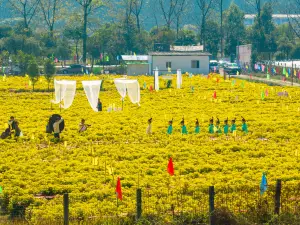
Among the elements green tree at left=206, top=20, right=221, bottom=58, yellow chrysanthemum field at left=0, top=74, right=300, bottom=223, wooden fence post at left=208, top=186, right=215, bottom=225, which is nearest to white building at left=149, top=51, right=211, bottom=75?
green tree at left=206, top=20, right=221, bottom=58

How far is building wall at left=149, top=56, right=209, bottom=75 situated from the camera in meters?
73.3

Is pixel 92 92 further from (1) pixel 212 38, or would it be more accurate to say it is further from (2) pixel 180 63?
(1) pixel 212 38

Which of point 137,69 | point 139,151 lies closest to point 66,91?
point 139,151

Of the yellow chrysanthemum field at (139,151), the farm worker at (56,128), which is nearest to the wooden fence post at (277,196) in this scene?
the yellow chrysanthemum field at (139,151)

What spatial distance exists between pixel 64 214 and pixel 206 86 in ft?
123

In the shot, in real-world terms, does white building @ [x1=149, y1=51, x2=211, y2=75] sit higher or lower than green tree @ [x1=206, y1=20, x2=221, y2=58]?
lower

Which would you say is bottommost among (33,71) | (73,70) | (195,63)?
(73,70)

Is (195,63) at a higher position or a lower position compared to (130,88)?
higher

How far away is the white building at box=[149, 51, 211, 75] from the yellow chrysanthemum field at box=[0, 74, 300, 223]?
30.9 metres

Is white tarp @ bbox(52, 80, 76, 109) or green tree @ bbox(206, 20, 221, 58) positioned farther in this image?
green tree @ bbox(206, 20, 221, 58)

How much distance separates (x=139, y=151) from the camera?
25.0 meters

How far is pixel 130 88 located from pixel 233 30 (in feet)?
214

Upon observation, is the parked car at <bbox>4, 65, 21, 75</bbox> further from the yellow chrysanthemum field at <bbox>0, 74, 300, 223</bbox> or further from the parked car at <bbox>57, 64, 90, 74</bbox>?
the yellow chrysanthemum field at <bbox>0, 74, 300, 223</bbox>

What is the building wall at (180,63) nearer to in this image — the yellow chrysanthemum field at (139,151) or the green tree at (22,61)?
the green tree at (22,61)
